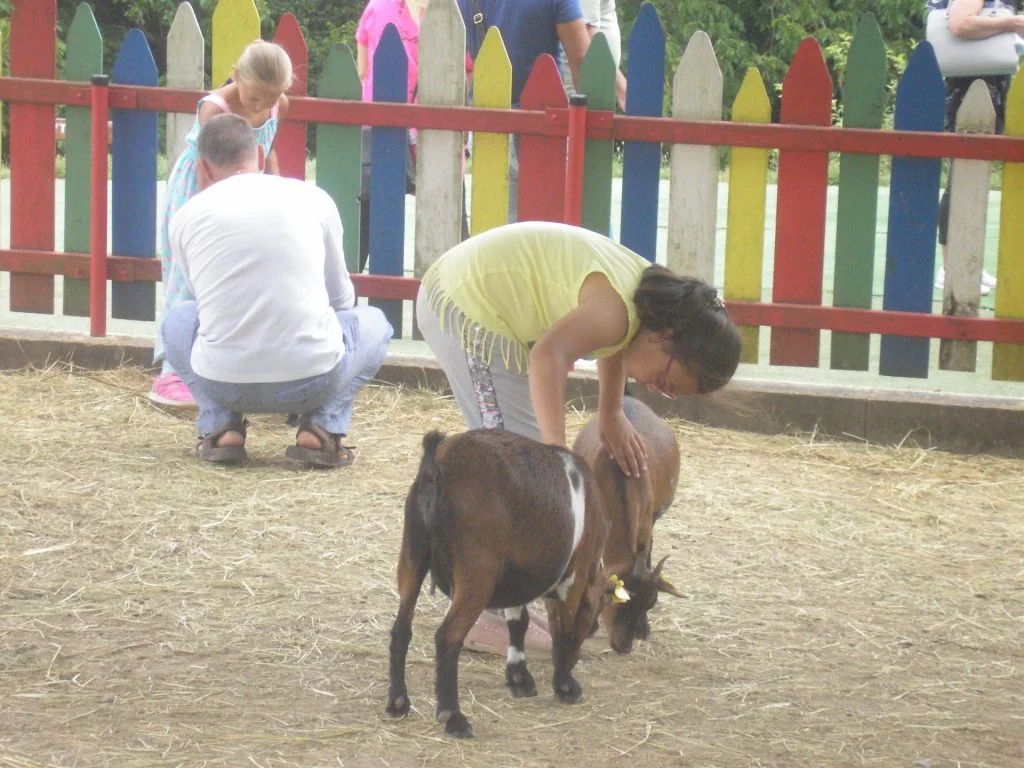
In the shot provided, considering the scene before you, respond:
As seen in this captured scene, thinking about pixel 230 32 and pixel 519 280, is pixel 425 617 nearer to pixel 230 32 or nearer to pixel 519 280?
pixel 519 280

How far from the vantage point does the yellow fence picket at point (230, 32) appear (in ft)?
21.7

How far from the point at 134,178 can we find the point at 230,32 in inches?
31.5

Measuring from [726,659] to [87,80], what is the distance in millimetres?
4368

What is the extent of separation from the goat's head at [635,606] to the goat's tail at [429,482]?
1.93 feet

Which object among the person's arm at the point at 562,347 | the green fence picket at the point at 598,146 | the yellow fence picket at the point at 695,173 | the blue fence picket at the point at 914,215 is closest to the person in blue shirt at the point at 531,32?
the green fence picket at the point at 598,146

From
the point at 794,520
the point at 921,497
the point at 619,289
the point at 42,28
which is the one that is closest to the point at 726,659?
the point at 619,289

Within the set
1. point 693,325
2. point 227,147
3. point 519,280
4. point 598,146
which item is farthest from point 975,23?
point 693,325

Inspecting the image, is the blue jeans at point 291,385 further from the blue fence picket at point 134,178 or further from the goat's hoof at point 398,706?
the goat's hoof at point 398,706

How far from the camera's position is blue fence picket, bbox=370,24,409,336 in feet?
20.9

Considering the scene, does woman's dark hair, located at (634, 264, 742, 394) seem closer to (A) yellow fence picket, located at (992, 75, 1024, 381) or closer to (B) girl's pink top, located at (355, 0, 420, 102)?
(A) yellow fence picket, located at (992, 75, 1024, 381)

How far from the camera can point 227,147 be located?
5.27 metres

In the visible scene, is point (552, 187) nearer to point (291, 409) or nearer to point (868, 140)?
point (868, 140)

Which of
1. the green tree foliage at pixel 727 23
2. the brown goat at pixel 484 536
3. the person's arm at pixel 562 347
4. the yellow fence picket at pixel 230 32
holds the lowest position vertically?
the brown goat at pixel 484 536

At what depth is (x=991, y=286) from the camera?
26.8 feet
